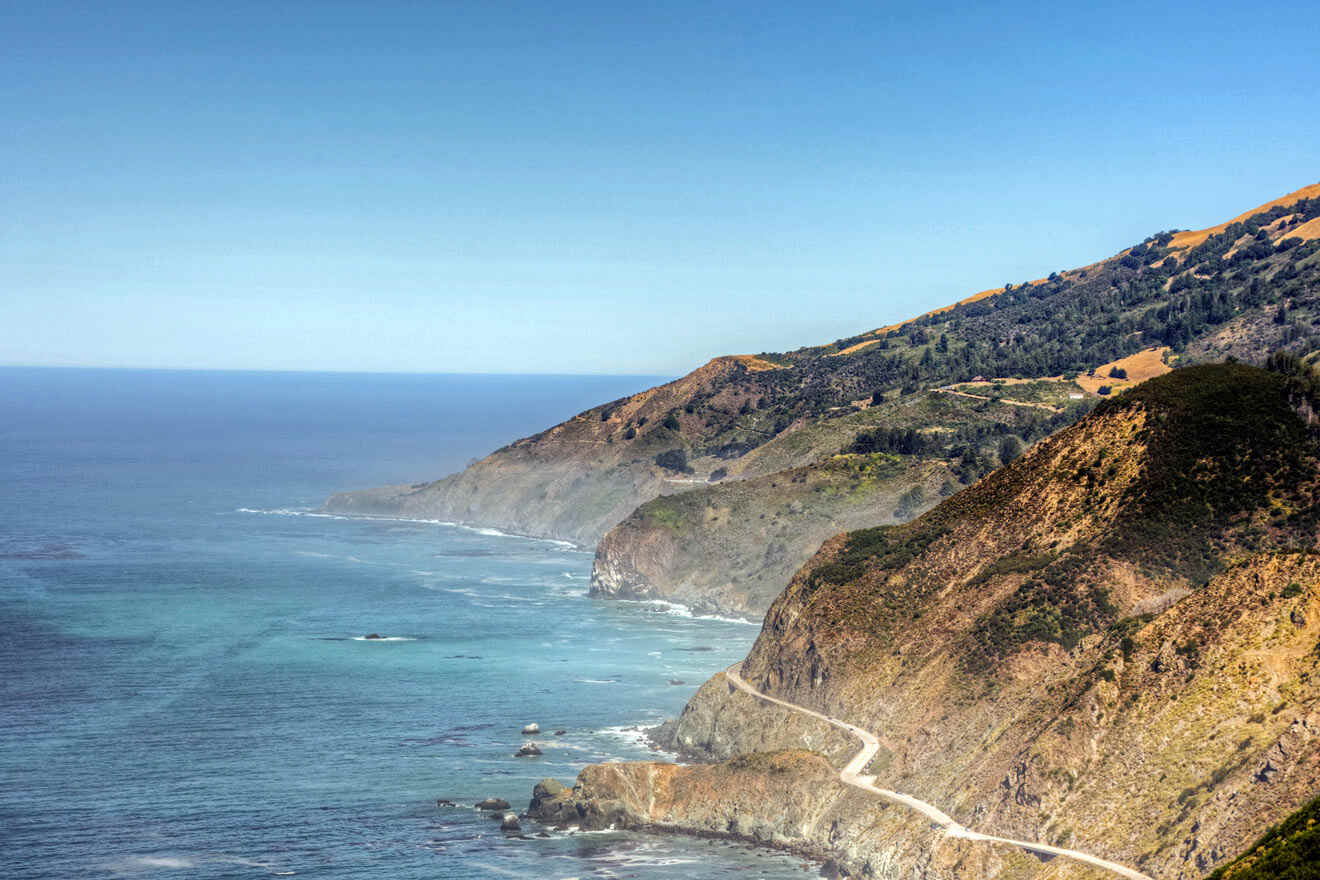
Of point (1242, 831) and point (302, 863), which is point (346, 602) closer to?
point (302, 863)

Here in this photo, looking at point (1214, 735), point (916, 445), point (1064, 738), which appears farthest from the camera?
point (916, 445)

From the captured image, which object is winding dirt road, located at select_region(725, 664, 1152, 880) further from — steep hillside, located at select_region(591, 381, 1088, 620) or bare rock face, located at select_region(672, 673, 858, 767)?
steep hillside, located at select_region(591, 381, 1088, 620)

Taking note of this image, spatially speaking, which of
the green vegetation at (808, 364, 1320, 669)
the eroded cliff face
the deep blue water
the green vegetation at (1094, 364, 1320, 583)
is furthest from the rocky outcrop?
the eroded cliff face

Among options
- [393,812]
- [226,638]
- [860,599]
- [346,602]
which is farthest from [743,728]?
[346,602]

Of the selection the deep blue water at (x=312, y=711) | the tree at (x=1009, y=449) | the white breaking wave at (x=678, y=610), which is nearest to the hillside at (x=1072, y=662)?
the deep blue water at (x=312, y=711)

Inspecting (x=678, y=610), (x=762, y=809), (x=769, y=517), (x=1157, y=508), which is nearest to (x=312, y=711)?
(x=762, y=809)

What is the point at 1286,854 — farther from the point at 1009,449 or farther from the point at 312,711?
the point at 1009,449

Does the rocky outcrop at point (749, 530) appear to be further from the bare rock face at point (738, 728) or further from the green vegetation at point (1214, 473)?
the green vegetation at point (1214, 473)
